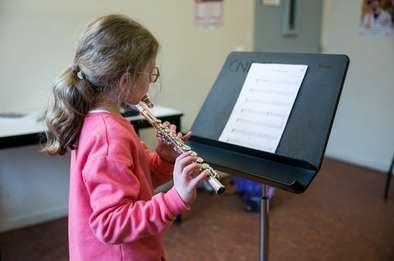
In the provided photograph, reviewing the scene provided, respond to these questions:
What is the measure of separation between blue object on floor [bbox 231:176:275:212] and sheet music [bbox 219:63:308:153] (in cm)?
133

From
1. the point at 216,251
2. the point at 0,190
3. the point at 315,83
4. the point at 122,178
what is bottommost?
the point at 216,251

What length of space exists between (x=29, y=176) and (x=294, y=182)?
1.87 metres

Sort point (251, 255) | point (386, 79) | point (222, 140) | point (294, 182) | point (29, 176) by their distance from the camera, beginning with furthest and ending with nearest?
point (386, 79)
point (29, 176)
point (251, 255)
point (222, 140)
point (294, 182)

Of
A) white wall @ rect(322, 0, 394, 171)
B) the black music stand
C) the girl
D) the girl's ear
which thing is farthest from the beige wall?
the girl's ear

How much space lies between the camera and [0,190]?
95.3 inches

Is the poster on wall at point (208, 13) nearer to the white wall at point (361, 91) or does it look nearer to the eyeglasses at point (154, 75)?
the white wall at point (361, 91)

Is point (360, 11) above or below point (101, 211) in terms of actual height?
above

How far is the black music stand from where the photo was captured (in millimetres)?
1159

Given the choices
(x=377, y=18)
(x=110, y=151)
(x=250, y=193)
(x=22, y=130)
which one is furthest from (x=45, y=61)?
(x=377, y=18)

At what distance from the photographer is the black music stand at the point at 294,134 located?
1159mm

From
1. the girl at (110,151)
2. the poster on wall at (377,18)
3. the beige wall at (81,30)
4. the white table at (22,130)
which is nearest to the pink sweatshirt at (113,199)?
the girl at (110,151)

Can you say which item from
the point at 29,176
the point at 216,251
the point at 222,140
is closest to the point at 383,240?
the point at 216,251

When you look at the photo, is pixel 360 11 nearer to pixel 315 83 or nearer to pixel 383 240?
pixel 383 240

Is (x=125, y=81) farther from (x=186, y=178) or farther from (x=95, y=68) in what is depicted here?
(x=186, y=178)
